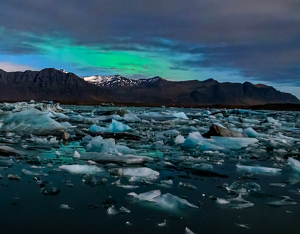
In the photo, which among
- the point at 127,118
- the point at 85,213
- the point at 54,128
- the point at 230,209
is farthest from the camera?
the point at 127,118

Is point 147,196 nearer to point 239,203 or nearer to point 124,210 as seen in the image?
point 124,210

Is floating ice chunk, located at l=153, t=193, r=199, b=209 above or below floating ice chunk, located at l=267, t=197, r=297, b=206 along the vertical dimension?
above

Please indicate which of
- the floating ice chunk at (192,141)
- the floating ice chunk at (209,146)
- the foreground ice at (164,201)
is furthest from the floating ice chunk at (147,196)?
the floating ice chunk at (192,141)

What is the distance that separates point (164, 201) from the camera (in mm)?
3152

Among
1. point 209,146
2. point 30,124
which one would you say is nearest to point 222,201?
point 209,146

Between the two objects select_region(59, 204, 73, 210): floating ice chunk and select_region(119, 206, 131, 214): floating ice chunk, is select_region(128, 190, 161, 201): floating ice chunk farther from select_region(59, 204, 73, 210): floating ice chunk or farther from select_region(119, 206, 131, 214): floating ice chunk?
select_region(59, 204, 73, 210): floating ice chunk

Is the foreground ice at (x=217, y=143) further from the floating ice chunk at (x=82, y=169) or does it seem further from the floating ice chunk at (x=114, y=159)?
the floating ice chunk at (x=82, y=169)

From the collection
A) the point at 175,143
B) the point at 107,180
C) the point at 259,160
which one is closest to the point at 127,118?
the point at 175,143

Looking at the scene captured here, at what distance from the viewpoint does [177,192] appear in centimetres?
363

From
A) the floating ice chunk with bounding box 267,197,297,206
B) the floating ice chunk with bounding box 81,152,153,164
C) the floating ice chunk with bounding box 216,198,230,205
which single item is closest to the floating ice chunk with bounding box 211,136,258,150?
the floating ice chunk with bounding box 81,152,153,164

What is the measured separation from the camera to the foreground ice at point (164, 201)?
310 centimetres

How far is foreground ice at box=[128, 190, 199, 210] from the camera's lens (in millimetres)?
3096

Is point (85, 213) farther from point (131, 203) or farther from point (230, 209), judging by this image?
point (230, 209)

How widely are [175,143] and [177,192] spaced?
4332 mm
